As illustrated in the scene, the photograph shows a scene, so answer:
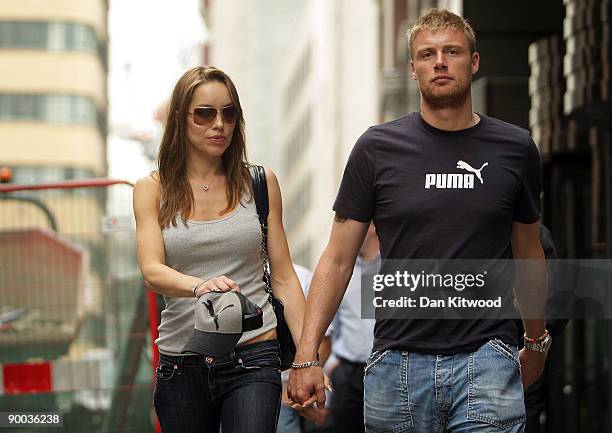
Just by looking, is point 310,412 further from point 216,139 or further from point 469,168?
point 469,168

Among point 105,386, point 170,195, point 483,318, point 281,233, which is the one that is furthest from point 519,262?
point 105,386

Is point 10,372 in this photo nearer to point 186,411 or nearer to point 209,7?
point 186,411

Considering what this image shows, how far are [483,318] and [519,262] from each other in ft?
1.17

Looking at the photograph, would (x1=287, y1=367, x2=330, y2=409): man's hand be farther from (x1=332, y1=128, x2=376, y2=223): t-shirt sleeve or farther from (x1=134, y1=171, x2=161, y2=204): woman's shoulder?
(x1=134, y1=171, x2=161, y2=204): woman's shoulder

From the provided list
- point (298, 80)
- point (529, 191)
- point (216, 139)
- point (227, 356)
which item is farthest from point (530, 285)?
point (298, 80)

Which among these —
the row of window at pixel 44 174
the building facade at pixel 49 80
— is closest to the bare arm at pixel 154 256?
the row of window at pixel 44 174

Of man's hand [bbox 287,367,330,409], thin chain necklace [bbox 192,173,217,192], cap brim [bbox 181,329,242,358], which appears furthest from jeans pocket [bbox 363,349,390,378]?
thin chain necklace [bbox 192,173,217,192]

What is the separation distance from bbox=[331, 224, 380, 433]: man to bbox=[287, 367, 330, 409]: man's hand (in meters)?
3.53

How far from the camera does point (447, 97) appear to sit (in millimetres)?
4910

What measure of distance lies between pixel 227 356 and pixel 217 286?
329mm

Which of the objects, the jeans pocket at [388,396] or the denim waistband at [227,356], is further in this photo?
the denim waistband at [227,356]

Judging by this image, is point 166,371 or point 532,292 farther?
point 532,292

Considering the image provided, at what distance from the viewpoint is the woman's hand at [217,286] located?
4.69m

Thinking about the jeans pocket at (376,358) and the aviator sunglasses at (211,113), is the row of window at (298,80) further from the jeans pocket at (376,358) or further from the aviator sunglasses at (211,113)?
the jeans pocket at (376,358)
